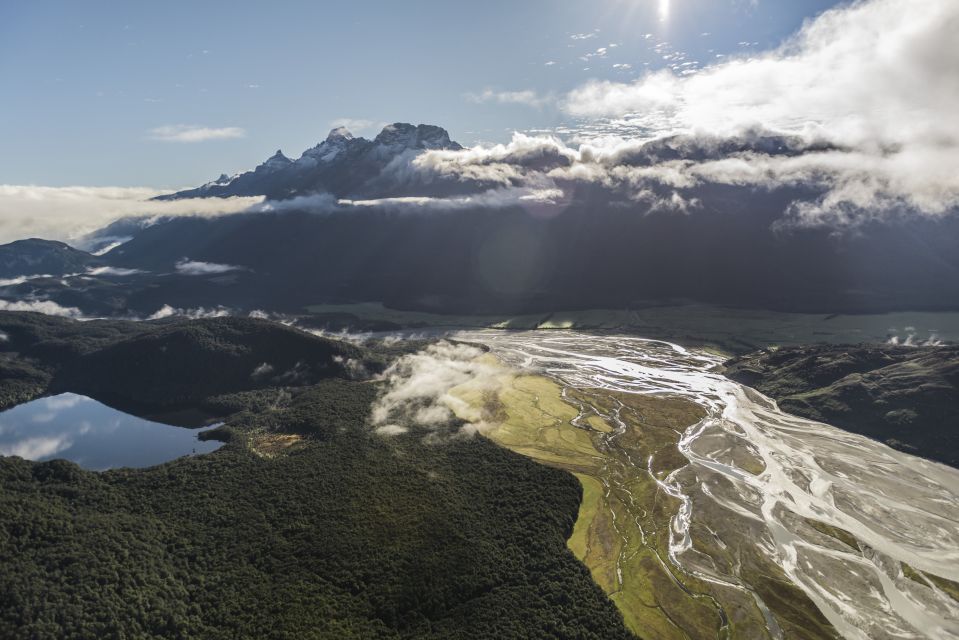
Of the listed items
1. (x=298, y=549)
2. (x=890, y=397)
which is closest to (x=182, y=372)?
(x=298, y=549)

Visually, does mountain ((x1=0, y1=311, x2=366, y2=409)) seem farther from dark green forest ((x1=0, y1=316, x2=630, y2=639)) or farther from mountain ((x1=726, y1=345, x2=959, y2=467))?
mountain ((x1=726, y1=345, x2=959, y2=467))

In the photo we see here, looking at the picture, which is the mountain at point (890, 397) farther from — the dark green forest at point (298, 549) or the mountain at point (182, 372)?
the mountain at point (182, 372)

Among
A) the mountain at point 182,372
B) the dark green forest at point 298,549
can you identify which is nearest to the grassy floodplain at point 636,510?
the dark green forest at point 298,549

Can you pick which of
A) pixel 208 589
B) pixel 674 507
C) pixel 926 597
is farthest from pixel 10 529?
pixel 926 597

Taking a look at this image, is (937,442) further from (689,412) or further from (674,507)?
(674,507)

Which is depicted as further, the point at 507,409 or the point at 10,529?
the point at 507,409
